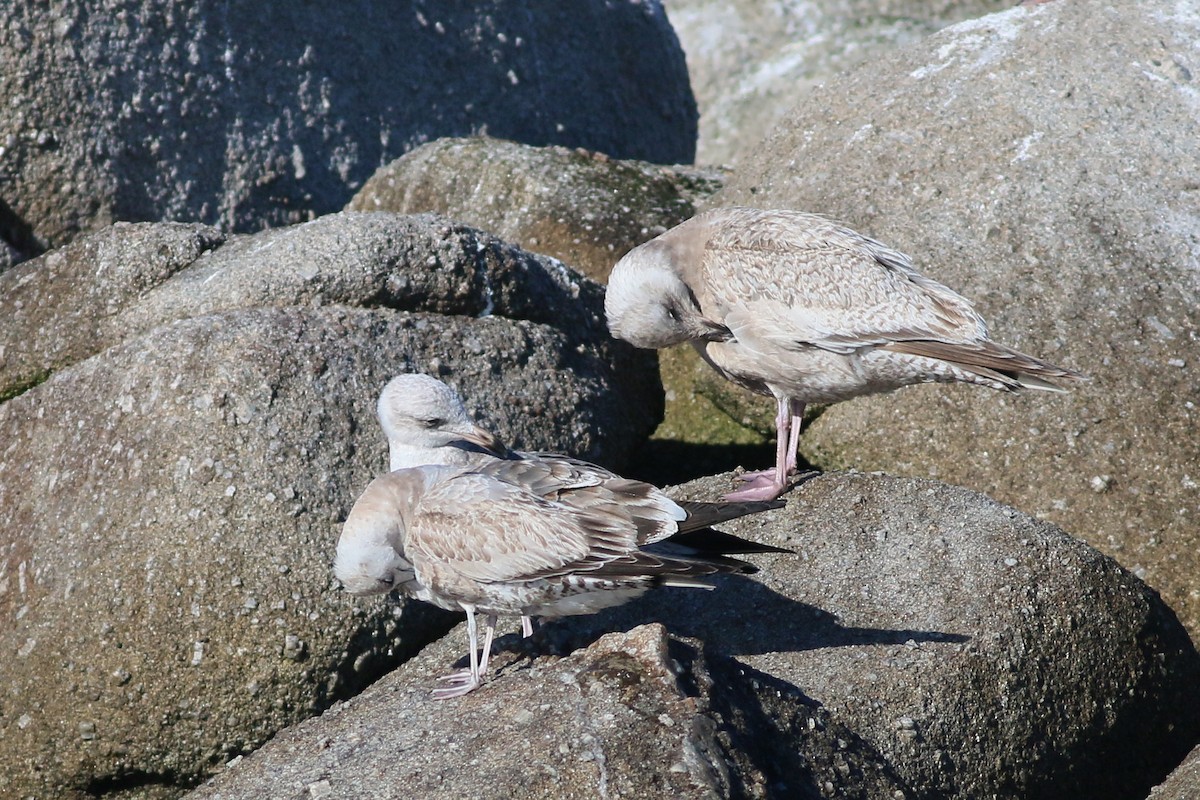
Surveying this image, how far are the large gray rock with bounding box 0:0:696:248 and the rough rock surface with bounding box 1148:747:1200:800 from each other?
21.5 feet

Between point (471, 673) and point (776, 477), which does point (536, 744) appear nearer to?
point (471, 673)

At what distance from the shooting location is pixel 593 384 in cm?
717

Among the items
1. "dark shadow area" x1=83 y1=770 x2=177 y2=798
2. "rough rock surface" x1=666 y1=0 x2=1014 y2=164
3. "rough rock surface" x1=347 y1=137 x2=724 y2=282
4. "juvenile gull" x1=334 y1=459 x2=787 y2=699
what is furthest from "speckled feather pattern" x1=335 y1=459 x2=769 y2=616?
"rough rock surface" x1=666 y1=0 x2=1014 y2=164

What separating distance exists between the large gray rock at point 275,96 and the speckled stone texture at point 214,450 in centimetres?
146

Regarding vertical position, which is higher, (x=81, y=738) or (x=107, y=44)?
(x=107, y=44)

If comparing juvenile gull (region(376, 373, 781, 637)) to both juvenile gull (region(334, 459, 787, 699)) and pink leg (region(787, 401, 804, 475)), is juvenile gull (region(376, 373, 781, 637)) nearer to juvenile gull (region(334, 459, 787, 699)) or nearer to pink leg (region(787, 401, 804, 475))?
juvenile gull (region(334, 459, 787, 699))

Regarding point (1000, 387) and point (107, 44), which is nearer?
point (1000, 387)

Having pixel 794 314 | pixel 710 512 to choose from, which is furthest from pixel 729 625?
pixel 794 314

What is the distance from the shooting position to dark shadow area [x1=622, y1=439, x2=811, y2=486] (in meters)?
7.91

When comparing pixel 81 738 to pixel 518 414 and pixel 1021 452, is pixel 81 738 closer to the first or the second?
pixel 518 414

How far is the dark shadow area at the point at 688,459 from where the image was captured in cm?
791

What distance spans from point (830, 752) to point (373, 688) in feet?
6.03

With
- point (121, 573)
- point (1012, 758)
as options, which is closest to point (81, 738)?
point (121, 573)

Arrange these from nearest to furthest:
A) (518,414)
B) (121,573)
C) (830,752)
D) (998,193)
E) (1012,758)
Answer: (830,752) → (1012,758) → (121,573) → (518,414) → (998,193)
